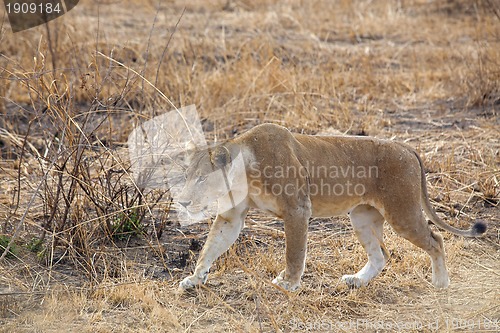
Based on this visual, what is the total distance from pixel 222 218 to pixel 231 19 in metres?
8.08

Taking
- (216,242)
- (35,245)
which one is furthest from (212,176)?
(35,245)

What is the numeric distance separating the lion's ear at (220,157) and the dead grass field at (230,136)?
683 mm

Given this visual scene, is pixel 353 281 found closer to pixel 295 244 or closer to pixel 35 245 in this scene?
pixel 295 244

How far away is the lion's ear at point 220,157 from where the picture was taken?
4.80 meters

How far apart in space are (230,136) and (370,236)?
10.3 feet

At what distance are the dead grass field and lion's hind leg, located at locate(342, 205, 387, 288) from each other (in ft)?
0.41

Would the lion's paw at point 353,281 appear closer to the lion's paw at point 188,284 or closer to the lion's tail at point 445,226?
the lion's tail at point 445,226

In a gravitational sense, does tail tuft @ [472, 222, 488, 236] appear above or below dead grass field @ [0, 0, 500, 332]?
above

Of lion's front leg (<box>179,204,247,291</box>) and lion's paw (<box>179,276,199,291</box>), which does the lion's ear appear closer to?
lion's front leg (<box>179,204,247,291</box>)

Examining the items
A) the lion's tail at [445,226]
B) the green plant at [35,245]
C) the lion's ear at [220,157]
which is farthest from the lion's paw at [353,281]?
the green plant at [35,245]

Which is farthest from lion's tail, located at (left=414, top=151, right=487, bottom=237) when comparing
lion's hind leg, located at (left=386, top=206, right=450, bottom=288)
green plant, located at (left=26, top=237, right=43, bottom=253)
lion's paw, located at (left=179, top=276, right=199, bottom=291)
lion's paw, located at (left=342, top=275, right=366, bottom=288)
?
green plant, located at (left=26, top=237, right=43, bottom=253)

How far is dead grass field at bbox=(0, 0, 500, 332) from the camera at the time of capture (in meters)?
4.92

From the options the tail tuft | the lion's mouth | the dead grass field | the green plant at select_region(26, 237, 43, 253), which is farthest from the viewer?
the green plant at select_region(26, 237, 43, 253)

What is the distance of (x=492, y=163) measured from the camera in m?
7.21
